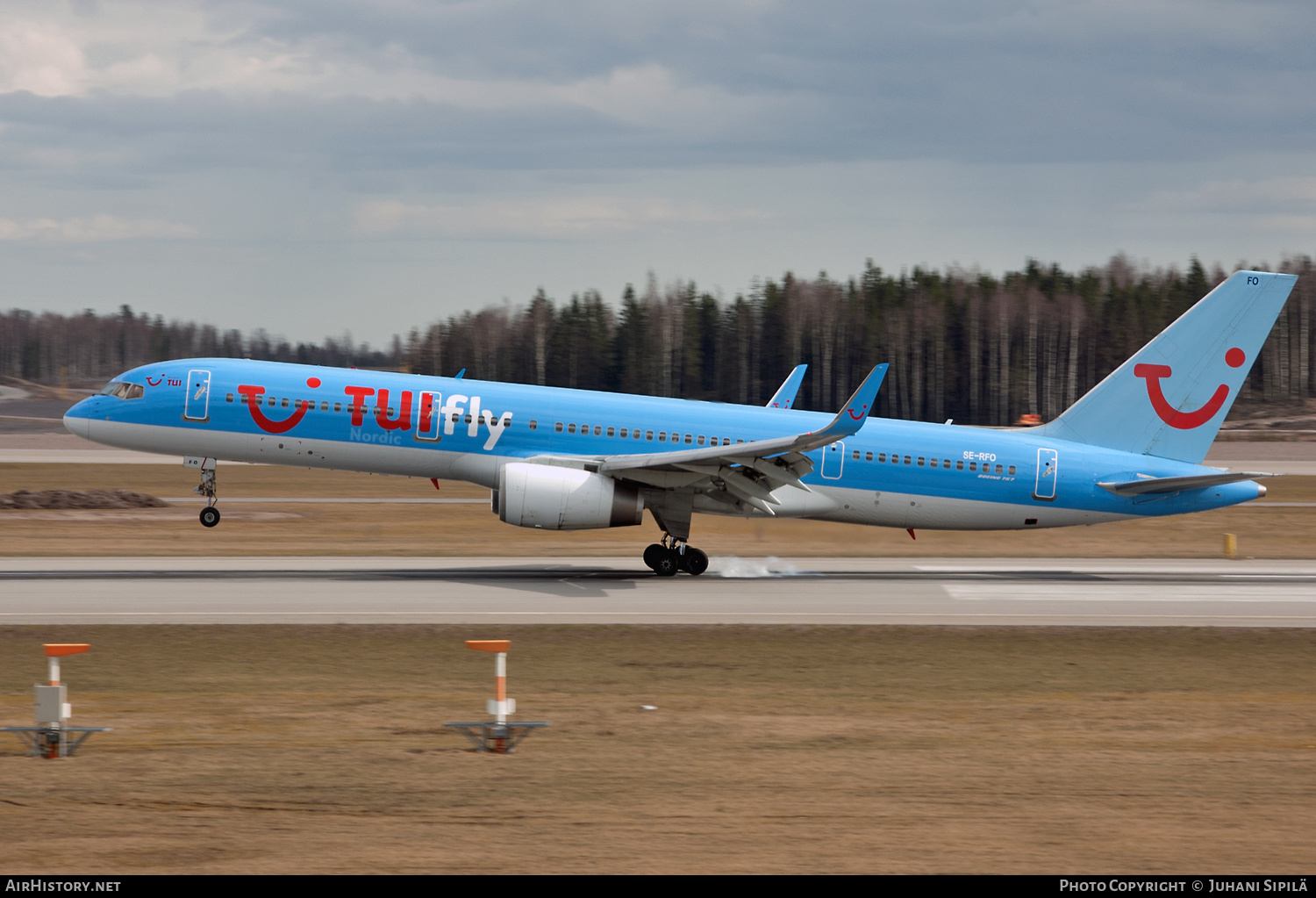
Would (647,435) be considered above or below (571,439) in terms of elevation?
above

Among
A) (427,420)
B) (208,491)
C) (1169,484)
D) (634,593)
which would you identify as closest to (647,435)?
(634,593)

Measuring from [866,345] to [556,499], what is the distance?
365 ft

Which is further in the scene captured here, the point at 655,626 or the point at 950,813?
the point at 655,626

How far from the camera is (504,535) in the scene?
39438mm

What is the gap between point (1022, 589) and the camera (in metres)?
28.9

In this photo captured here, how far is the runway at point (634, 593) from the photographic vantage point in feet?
78.3

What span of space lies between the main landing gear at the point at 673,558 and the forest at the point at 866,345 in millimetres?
97377

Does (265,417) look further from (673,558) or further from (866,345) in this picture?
(866,345)

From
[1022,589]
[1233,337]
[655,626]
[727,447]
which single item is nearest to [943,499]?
[1022,589]

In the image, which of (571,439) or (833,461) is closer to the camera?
(571,439)

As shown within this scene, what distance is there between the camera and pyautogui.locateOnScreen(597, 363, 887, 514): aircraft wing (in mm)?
27984

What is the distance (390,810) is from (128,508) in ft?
119

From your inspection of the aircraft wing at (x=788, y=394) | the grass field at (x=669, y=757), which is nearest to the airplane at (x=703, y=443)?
the aircraft wing at (x=788, y=394)
